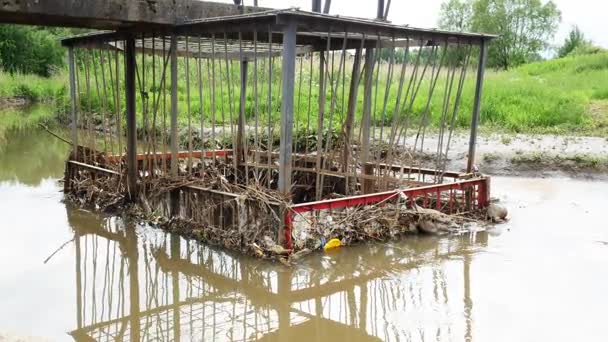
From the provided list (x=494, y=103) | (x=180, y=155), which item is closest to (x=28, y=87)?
(x=180, y=155)

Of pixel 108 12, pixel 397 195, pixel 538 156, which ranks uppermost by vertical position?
pixel 108 12

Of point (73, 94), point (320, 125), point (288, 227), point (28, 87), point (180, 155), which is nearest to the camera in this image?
point (288, 227)

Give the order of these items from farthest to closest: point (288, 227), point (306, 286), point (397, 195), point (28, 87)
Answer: point (28, 87) → point (397, 195) → point (288, 227) → point (306, 286)

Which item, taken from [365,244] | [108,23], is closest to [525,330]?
[365,244]

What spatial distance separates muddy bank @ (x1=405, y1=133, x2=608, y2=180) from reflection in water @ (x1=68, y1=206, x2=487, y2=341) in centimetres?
445

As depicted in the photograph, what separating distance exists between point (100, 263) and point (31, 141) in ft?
38.7

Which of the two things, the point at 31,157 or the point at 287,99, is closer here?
the point at 287,99

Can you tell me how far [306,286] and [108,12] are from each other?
3.44 metres

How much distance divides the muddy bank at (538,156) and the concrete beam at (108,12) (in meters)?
6.37

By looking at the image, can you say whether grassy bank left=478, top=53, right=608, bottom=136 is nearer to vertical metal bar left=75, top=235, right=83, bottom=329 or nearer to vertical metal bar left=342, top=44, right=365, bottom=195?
vertical metal bar left=342, top=44, right=365, bottom=195

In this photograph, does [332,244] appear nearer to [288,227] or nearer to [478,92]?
[288,227]

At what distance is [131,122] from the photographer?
764 centimetres

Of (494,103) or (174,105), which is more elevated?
(174,105)

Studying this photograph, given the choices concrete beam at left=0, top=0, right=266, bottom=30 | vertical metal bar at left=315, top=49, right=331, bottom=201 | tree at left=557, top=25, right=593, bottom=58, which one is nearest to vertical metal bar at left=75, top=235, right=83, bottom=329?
concrete beam at left=0, top=0, right=266, bottom=30
